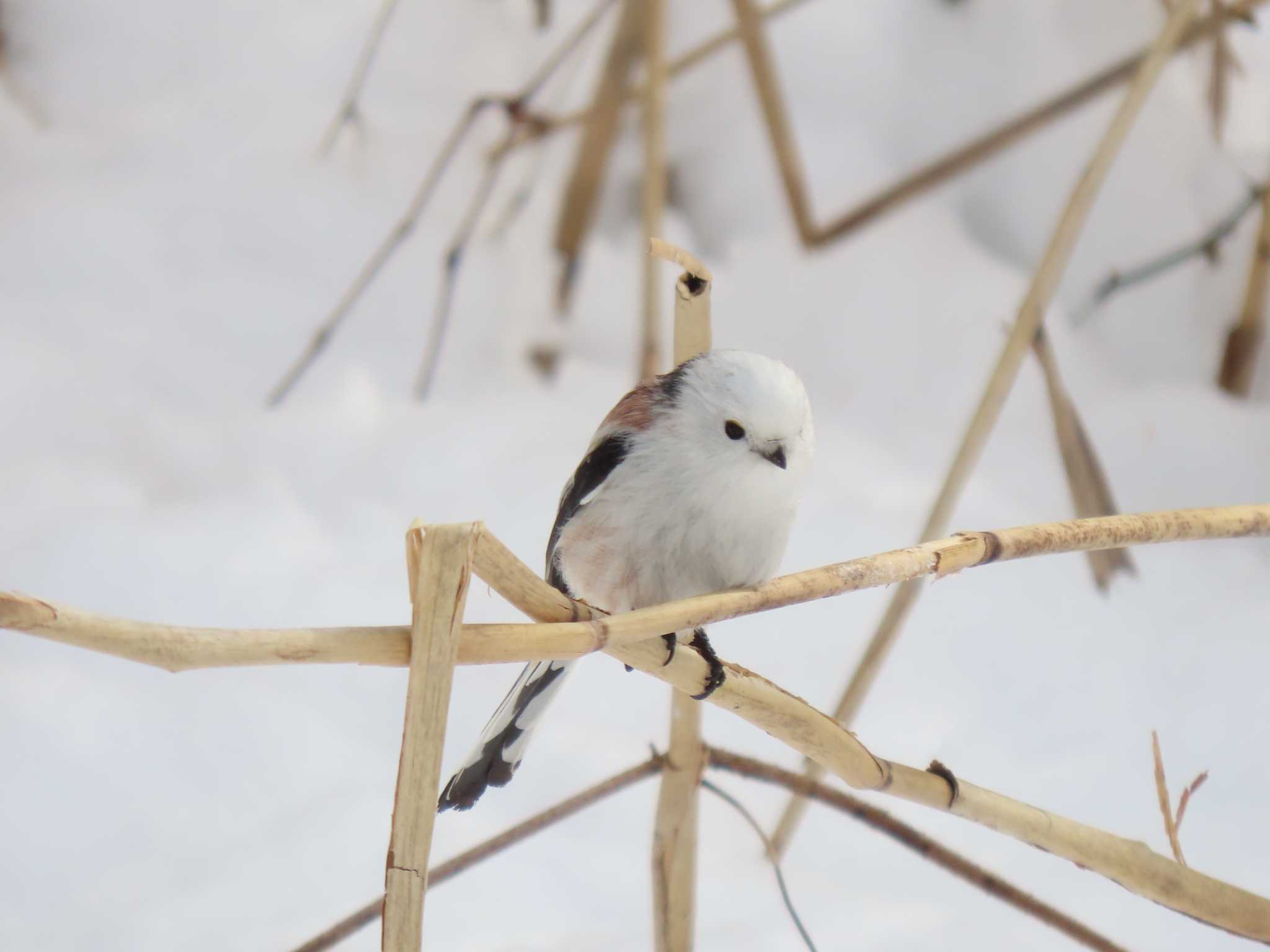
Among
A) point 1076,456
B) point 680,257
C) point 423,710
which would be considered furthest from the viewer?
point 1076,456

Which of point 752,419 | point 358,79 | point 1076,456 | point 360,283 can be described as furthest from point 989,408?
point 358,79

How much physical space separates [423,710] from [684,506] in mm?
368

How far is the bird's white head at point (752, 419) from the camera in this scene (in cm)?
97

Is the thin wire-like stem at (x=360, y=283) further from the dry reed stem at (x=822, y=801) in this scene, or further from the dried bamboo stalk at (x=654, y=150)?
the dry reed stem at (x=822, y=801)

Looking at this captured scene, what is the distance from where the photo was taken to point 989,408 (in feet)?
4.38

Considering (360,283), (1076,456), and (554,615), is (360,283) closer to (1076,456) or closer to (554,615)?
(1076,456)

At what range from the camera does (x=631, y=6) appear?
2.03 m

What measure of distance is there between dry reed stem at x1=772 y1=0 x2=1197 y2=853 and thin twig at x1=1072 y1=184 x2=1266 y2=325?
64cm

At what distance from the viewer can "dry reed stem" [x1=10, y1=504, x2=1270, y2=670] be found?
1.83 ft

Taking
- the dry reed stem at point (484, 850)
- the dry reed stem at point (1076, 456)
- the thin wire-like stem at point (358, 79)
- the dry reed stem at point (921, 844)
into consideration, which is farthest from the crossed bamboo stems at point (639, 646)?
the thin wire-like stem at point (358, 79)

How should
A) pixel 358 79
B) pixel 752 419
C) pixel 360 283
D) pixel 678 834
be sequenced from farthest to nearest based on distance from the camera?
pixel 358 79 < pixel 360 283 < pixel 678 834 < pixel 752 419

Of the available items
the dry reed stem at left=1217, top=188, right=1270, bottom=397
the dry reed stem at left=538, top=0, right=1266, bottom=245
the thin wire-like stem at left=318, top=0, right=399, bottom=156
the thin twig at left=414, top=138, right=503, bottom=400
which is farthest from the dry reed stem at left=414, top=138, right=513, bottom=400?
the dry reed stem at left=1217, top=188, right=1270, bottom=397

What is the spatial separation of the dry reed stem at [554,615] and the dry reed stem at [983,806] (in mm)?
63

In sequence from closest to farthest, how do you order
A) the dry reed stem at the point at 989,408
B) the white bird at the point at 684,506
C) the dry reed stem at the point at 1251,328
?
1. the white bird at the point at 684,506
2. the dry reed stem at the point at 989,408
3. the dry reed stem at the point at 1251,328
